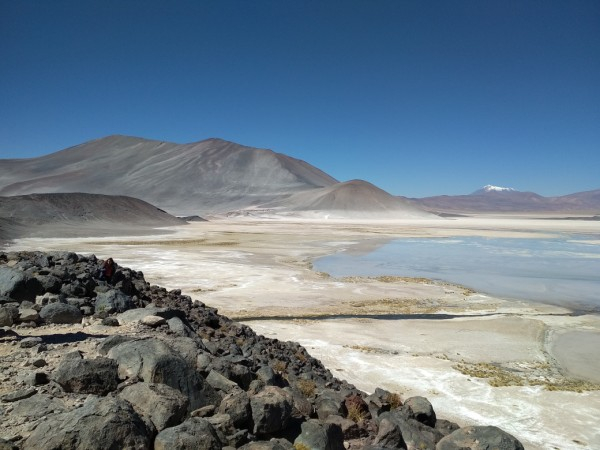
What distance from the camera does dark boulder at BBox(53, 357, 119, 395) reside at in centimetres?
481

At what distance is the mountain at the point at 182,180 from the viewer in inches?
6250

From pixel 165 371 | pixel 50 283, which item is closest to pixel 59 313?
pixel 50 283

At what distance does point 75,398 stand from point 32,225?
59.2 meters

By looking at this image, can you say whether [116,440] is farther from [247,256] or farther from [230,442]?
[247,256]

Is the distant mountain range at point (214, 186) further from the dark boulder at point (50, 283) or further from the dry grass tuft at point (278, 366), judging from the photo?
the dry grass tuft at point (278, 366)

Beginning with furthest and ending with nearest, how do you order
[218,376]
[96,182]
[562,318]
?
[96,182] < [562,318] < [218,376]

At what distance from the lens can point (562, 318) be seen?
1596 centimetres

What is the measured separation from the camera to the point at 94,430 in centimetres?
386

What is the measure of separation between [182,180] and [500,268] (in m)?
155

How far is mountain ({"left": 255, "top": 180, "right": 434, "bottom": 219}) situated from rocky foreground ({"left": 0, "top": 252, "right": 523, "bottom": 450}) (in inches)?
4662

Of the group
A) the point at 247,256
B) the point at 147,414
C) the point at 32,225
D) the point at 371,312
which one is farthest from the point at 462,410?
the point at 32,225

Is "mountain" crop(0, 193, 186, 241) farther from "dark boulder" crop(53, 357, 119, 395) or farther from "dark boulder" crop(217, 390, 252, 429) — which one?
"dark boulder" crop(217, 390, 252, 429)

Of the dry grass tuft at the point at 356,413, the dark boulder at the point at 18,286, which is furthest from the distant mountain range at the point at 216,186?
the dry grass tuft at the point at 356,413

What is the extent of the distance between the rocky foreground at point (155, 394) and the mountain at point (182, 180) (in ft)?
445
